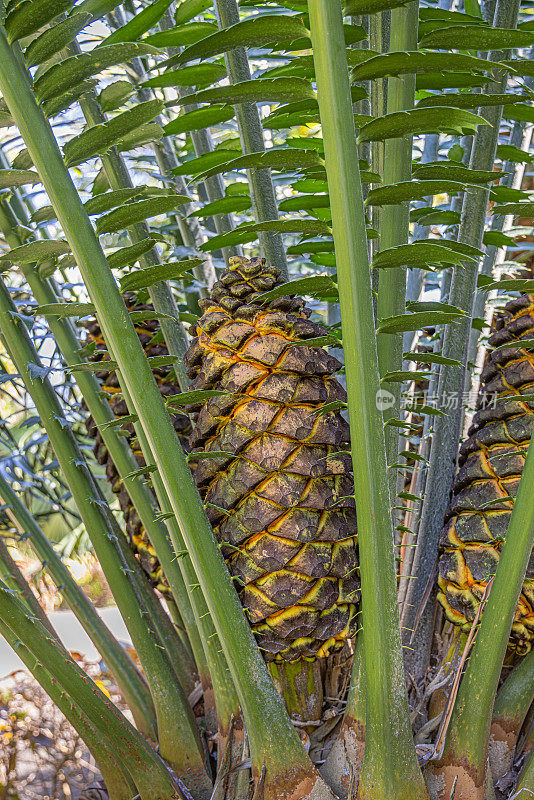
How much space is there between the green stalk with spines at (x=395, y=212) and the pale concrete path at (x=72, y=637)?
1.19 metres

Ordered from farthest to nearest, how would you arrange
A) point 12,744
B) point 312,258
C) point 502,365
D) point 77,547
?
1. point 77,547
2. point 12,744
3. point 312,258
4. point 502,365

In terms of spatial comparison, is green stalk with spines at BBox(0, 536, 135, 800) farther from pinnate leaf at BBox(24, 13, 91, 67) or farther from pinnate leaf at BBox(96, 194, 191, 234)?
pinnate leaf at BBox(24, 13, 91, 67)

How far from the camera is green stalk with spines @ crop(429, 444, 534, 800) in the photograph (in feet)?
1.87

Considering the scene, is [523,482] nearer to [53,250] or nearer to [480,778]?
[480,778]

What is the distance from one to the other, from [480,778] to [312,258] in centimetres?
68

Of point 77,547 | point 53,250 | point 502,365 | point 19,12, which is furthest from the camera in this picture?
point 77,547

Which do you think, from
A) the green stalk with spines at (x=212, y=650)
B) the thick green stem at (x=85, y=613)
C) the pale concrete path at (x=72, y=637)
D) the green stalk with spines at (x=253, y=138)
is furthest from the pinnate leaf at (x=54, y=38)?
the pale concrete path at (x=72, y=637)

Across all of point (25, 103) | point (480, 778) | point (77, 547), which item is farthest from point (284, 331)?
point (77, 547)

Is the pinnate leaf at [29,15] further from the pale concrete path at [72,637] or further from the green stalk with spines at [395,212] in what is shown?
the pale concrete path at [72,637]

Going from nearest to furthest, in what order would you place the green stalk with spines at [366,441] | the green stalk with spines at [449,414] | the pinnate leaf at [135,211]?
the green stalk with spines at [366,441]
the pinnate leaf at [135,211]
the green stalk with spines at [449,414]

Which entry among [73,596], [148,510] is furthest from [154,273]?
[73,596]

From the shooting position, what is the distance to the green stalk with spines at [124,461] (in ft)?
2.62

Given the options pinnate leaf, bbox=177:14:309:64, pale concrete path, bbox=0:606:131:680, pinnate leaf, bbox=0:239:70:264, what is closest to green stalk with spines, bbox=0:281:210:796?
pinnate leaf, bbox=0:239:70:264

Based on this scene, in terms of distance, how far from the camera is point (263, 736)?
62cm
